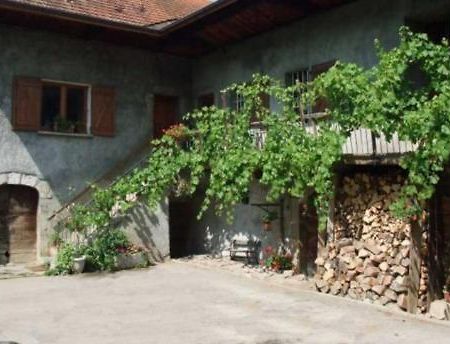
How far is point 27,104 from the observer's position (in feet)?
43.9

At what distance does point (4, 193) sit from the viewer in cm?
1321

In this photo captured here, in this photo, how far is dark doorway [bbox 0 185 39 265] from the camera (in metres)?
13.2

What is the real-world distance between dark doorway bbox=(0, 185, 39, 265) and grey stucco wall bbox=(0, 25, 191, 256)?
A: 0.27 meters

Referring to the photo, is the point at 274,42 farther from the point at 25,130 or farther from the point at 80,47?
the point at 25,130

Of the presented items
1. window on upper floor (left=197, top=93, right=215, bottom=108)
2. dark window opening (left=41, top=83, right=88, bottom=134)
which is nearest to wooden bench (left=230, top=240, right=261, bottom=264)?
window on upper floor (left=197, top=93, right=215, bottom=108)

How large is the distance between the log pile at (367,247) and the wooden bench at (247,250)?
286cm

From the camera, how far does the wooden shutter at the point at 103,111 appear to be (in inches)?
570

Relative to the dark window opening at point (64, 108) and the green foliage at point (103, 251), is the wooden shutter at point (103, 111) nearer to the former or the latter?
the dark window opening at point (64, 108)

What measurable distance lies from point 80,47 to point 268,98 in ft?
17.2

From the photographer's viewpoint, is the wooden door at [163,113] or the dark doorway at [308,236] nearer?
the dark doorway at [308,236]

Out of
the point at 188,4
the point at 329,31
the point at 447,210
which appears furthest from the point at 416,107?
the point at 188,4

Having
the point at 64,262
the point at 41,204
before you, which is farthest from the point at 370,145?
the point at 41,204

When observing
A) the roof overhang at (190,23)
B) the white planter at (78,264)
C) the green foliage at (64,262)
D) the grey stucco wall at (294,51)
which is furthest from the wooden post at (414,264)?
the green foliage at (64,262)

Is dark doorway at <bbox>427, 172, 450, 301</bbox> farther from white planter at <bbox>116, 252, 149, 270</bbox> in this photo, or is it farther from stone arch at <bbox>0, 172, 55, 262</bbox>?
stone arch at <bbox>0, 172, 55, 262</bbox>
